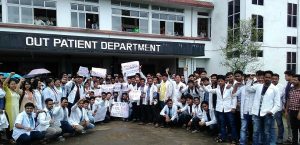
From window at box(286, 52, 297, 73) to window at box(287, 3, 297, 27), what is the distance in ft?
7.63

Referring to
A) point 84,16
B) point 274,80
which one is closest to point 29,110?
point 274,80

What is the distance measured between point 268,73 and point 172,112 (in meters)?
4.27

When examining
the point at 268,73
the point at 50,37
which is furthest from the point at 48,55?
the point at 268,73

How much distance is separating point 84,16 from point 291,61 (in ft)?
54.0

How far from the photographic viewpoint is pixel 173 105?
1050 cm

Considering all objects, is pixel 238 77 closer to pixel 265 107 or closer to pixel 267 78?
pixel 267 78

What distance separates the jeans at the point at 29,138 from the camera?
7.44 metres

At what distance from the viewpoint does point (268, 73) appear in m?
6.92

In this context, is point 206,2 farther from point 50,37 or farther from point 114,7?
point 50,37

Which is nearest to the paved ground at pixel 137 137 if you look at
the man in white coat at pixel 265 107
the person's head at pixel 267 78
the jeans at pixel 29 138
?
the jeans at pixel 29 138

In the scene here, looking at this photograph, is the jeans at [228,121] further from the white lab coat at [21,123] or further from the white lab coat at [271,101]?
the white lab coat at [21,123]

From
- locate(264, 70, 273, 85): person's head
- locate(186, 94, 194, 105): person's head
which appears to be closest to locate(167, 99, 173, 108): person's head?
locate(186, 94, 194, 105): person's head

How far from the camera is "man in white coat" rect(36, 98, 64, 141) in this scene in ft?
26.0

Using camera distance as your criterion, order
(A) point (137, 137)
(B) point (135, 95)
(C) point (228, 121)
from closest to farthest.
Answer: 1. (C) point (228, 121)
2. (A) point (137, 137)
3. (B) point (135, 95)
